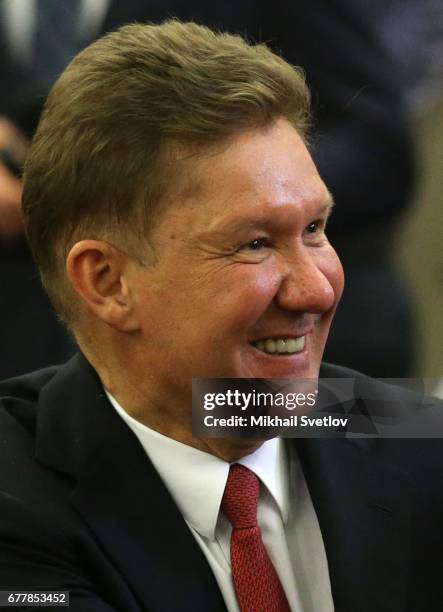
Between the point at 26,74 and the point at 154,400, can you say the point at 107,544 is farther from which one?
the point at 26,74

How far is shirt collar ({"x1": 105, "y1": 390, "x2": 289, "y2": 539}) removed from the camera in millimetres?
954

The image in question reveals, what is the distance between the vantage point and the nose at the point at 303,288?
882 mm

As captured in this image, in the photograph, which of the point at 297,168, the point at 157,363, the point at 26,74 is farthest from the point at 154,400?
the point at 26,74

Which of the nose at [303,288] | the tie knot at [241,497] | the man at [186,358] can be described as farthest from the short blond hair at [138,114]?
the tie knot at [241,497]

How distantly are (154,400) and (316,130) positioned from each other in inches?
14.6

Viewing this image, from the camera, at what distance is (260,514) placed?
98 centimetres

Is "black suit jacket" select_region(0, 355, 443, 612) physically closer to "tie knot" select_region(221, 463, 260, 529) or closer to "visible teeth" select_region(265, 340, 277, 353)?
"tie knot" select_region(221, 463, 260, 529)

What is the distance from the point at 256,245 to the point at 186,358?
13cm

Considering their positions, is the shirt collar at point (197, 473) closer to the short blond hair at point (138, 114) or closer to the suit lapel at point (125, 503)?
the suit lapel at point (125, 503)

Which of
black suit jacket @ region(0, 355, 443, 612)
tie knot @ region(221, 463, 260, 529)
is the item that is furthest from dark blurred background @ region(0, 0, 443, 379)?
tie knot @ region(221, 463, 260, 529)

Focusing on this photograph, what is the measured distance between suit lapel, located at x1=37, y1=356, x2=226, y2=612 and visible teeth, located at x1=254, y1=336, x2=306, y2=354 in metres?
0.17

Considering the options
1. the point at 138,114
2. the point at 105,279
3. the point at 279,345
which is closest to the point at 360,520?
the point at 279,345

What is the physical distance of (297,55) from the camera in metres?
1.14

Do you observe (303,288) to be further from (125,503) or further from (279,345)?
(125,503)
